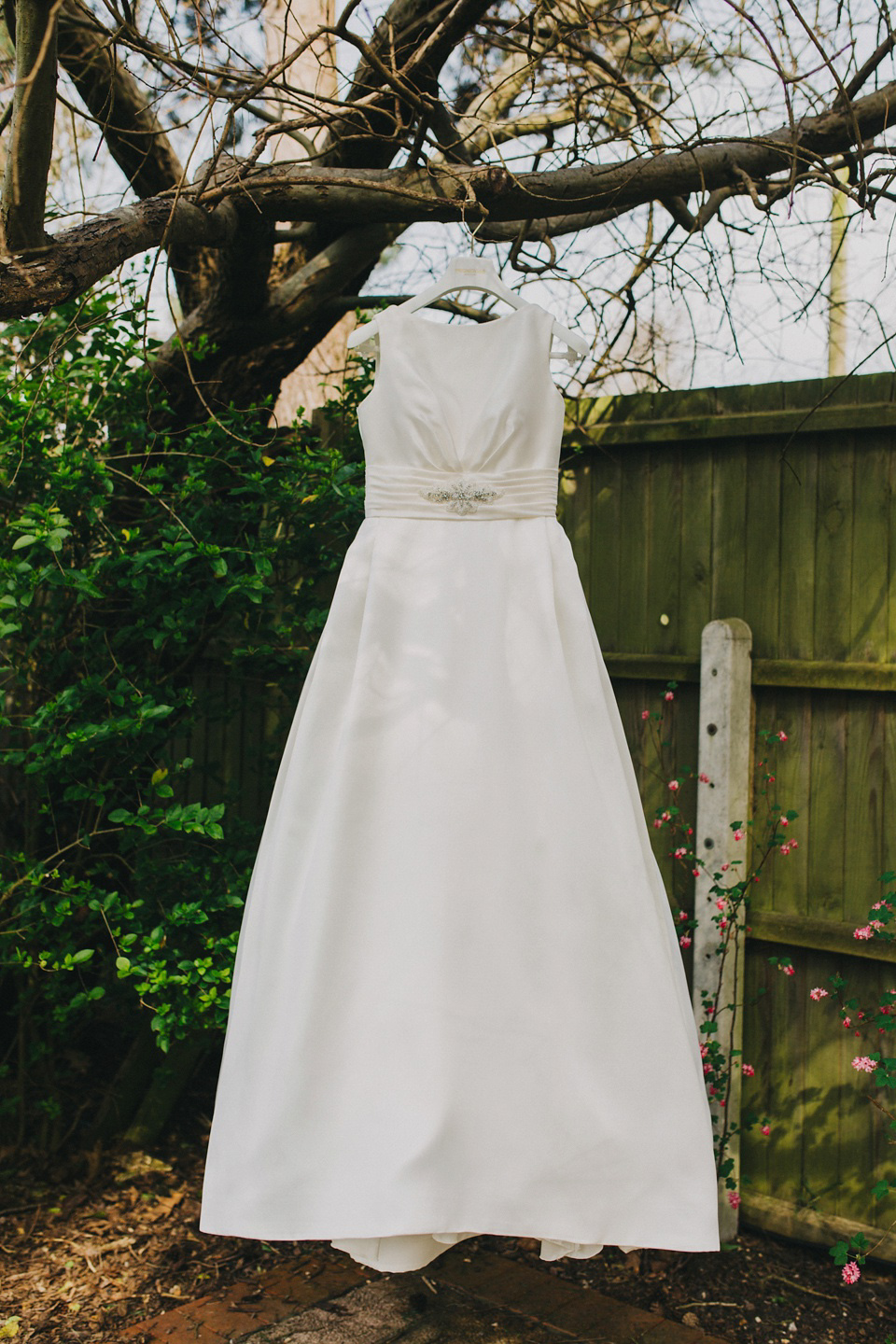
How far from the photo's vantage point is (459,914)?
Result: 1582 millimetres

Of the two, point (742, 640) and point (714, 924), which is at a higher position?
point (742, 640)

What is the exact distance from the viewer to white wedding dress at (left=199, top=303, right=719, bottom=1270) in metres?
1.50

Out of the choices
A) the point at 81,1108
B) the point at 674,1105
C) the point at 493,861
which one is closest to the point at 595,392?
the point at 493,861

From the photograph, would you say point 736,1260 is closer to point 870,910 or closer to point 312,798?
point 870,910

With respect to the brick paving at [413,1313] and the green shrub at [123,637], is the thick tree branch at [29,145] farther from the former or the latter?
the brick paving at [413,1313]

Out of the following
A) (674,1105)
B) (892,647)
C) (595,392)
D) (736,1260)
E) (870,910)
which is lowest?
(736,1260)

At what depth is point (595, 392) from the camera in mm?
3428

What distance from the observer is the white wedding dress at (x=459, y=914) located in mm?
1500

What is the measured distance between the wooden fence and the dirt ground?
0.41 ft

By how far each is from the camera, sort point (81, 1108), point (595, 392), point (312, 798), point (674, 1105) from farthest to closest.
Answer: point (595, 392), point (81, 1108), point (312, 798), point (674, 1105)

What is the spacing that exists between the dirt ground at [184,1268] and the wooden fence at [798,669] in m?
0.12

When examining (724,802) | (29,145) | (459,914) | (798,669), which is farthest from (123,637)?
(798,669)

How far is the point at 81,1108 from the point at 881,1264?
209cm

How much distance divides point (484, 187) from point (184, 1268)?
8.35 ft
